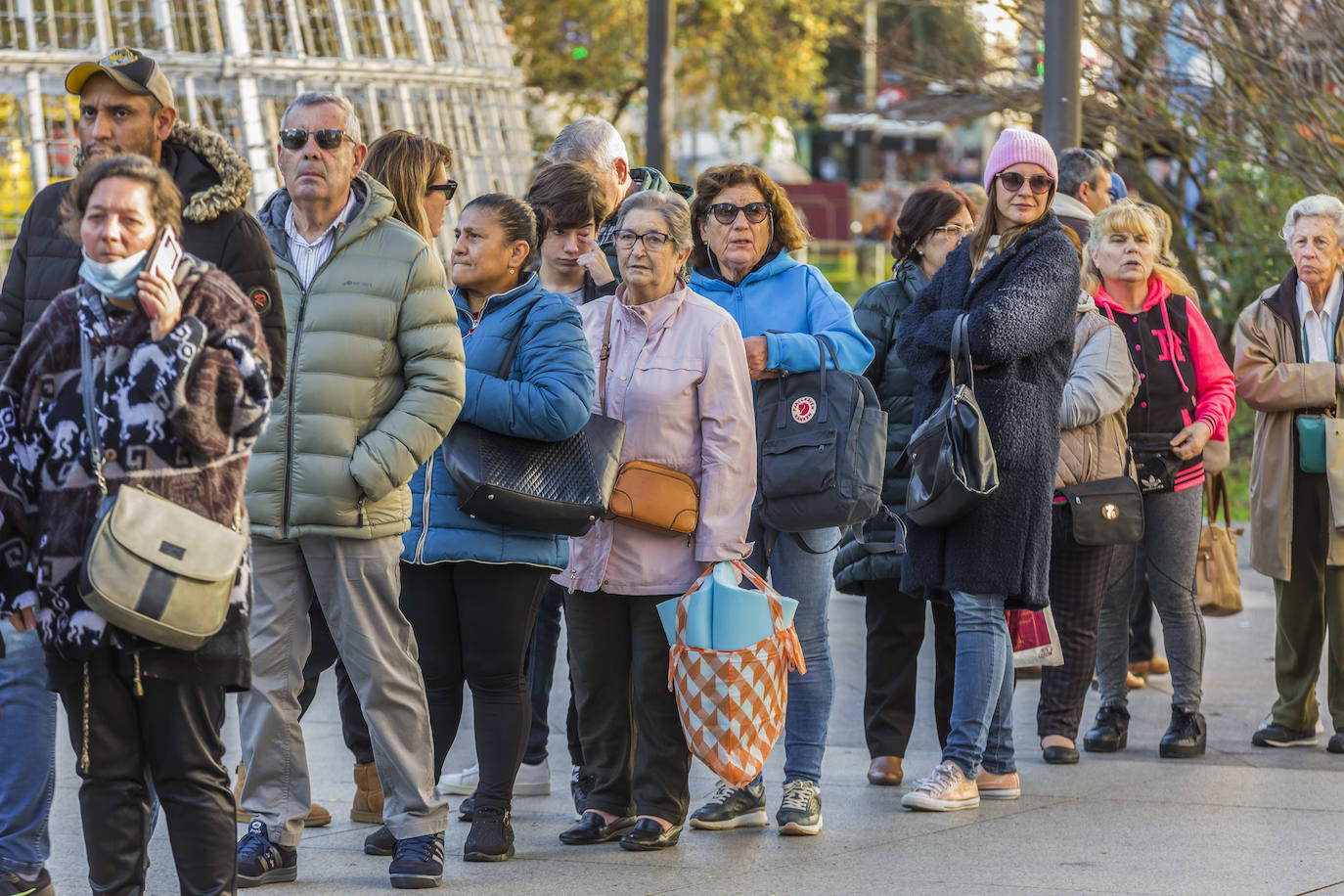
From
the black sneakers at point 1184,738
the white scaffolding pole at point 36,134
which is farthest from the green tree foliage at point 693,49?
the black sneakers at point 1184,738

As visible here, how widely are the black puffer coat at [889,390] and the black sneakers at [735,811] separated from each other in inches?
39.9

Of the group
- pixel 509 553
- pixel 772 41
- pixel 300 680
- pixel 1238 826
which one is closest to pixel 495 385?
pixel 509 553

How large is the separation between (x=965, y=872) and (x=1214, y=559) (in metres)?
2.60

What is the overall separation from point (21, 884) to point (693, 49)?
18.5 meters

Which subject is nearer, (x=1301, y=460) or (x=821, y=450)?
(x=821, y=450)

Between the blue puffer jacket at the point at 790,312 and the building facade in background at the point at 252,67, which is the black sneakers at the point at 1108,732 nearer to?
the blue puffer jacket at the point at 790,312

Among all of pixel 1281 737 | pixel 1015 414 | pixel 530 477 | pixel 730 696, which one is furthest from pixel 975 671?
pixel 1281 737

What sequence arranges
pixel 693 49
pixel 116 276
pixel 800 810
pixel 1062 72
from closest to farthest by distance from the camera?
pixel 116 276
pixel 800 810
pixel 1062 72
pixel 693 49

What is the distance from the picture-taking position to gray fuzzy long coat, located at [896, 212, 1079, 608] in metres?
5.89

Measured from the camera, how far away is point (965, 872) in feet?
17.2

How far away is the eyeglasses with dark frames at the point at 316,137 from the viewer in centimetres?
504

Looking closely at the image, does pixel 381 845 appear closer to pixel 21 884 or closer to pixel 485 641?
pixel 485 641

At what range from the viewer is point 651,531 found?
554 centimetres

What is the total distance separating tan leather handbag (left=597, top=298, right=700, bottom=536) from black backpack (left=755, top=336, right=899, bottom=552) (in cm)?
35
